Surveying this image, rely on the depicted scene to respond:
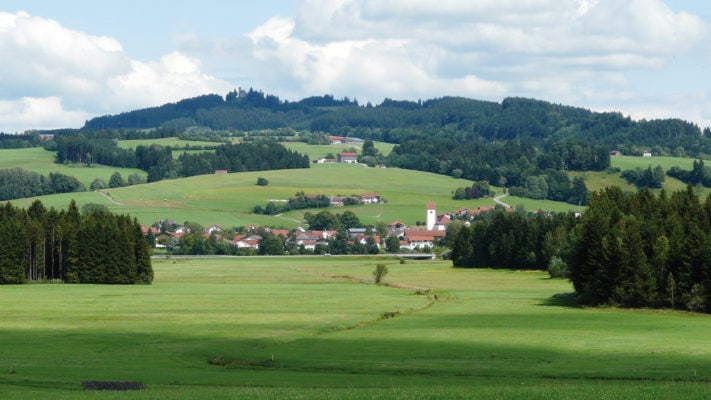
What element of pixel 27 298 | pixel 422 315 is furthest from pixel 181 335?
pixel 27 298

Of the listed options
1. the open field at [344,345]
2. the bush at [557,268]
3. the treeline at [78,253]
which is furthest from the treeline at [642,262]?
the treeline at [78,253]

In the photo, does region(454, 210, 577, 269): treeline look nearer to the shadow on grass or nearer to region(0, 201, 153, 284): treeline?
the shadow on grass

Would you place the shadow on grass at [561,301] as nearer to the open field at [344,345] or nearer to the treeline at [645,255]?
the open field at [344,345]

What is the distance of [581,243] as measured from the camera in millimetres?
99000

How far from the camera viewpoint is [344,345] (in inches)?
2383

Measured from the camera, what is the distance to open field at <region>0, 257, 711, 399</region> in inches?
1751

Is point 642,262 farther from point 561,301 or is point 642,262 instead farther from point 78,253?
point 78,253

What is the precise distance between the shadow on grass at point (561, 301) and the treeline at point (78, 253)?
157 ft

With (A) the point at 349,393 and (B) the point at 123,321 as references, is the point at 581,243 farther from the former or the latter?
(A) the point at 349,393

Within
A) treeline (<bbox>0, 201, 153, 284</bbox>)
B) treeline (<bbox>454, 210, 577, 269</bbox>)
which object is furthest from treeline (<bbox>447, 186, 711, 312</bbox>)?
treeline (<bbox>0, 201, 153, 284</bbox>)

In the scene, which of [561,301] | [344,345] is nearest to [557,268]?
[561,301]

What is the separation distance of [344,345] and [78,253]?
238ft

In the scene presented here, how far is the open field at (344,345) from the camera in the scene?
4447 centimetres

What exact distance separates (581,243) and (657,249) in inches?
352
